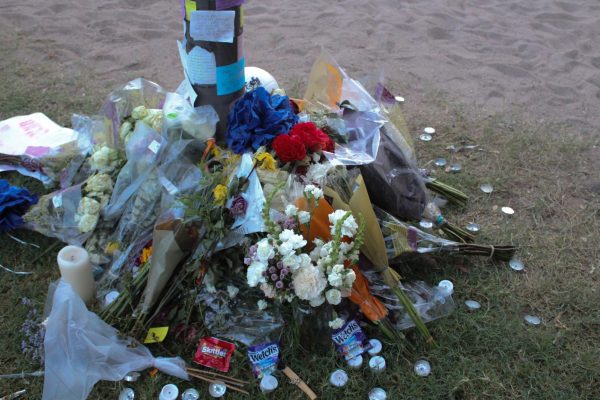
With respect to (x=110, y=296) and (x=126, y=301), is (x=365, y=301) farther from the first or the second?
(x=110, y=296)

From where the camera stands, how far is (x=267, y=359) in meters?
1.98

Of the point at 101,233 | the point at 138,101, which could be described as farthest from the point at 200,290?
the point at 138,101

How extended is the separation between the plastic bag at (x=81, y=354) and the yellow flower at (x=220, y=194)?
23.3 inches

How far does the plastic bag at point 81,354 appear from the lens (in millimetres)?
1797

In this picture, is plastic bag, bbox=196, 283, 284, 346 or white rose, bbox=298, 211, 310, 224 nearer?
white rose, bbox=298, 211, 310, 224

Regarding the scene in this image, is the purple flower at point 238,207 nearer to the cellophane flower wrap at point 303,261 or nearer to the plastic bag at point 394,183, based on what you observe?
the cellophane flower wrap at point 303,261

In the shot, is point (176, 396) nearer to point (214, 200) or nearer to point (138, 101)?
point (214, 200)

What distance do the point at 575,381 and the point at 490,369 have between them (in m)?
0.31

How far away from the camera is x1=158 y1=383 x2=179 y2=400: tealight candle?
1.89m

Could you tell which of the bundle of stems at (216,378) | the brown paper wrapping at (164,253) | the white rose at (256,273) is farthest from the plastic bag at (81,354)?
the white rose at (256,273)

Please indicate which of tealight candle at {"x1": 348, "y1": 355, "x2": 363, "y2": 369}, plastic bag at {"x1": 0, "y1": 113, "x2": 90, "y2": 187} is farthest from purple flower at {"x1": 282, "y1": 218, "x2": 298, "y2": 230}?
plastic bag at {"x1": 0, "y1": 113, "x2": 90, "y2": 187}

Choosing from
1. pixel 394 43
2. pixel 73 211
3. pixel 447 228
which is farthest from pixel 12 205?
pixel 394 43

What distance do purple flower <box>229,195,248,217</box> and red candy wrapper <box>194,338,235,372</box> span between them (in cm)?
49

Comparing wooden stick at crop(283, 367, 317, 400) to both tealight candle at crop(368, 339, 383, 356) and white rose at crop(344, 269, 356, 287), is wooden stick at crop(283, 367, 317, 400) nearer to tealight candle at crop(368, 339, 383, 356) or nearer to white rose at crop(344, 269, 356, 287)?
tealight candle at crop(368, 339, 383, 356)
